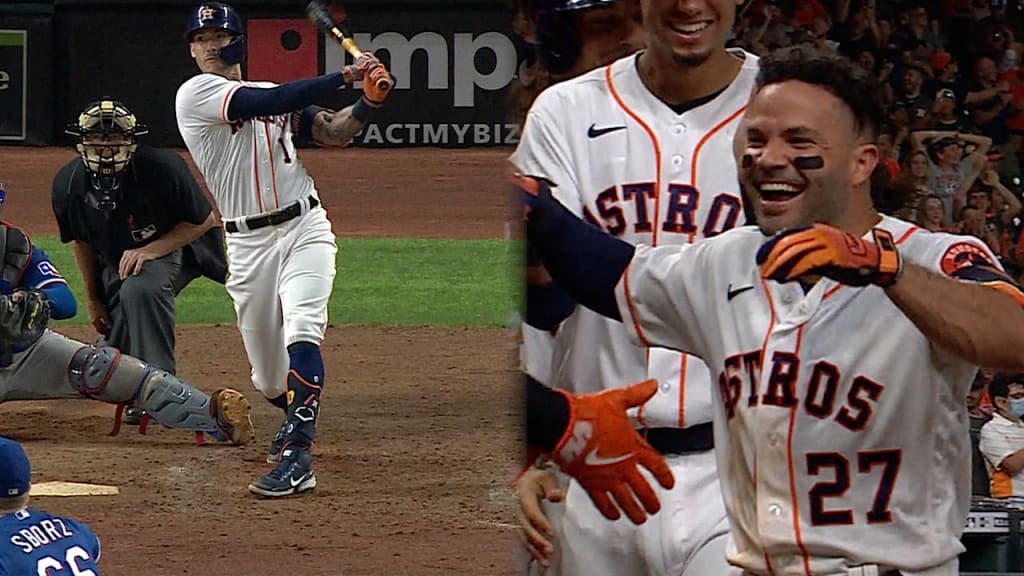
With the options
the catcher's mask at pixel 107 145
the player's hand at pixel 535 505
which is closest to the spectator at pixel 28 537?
the player's hand at pixel 535 505

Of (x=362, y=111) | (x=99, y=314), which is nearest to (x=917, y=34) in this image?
(x=362, y=111)

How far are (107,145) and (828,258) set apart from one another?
383 cm

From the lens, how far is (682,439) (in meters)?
1.54

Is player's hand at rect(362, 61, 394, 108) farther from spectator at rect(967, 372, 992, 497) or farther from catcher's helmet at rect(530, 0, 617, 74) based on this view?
catcher's helmet at rect(530, 0, 617, 74)

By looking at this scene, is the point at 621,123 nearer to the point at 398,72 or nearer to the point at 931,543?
the point at 931,543

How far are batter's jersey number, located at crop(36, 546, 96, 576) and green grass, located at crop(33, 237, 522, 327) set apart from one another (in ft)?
12.0

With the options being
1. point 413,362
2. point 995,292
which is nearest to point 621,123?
point 995,292

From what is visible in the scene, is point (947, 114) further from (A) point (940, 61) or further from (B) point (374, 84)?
(B) point (374, 84)

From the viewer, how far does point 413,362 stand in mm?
5855

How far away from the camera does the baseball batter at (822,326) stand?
112 centimetres

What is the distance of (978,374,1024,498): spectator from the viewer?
300 cm

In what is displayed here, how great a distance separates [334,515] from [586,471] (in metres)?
2.49

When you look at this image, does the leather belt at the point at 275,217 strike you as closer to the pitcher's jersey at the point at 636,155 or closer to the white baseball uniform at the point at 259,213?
the white baseball uniform at the point at 259,213

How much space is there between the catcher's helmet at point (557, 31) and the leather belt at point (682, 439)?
34cm
